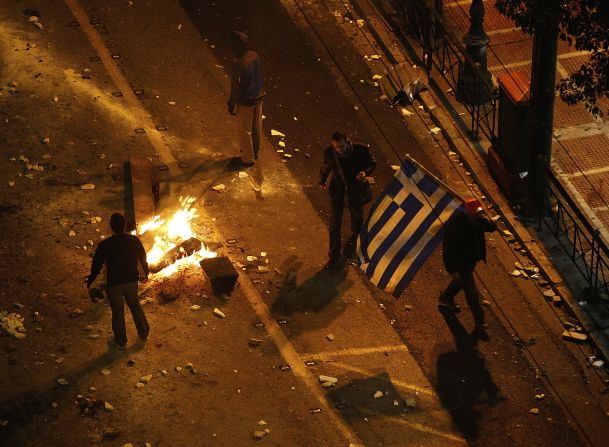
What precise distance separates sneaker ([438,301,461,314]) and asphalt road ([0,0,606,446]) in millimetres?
115

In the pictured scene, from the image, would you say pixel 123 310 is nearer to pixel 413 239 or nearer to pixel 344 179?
pixel 344 179

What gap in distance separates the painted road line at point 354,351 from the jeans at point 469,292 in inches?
33.5

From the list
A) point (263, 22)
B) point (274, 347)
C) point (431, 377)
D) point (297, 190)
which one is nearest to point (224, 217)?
point (297, 190)

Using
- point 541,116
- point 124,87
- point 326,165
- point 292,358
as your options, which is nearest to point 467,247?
point 326,165

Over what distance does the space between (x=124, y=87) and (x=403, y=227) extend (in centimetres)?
618

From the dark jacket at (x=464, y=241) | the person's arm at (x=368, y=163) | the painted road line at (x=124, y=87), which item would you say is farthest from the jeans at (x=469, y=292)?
the painted road line at (x=124, y=87)

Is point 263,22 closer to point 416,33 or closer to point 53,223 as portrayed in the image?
point 416,33

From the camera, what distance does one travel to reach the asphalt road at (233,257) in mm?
13484

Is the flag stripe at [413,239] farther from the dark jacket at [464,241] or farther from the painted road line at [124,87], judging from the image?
the painted road line at [124,87]

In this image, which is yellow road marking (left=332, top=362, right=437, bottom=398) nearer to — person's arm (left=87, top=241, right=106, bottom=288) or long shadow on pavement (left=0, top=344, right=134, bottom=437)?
long shadow on pavement (left=0, top=344, right=134, bottom=437)

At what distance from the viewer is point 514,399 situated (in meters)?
13.8

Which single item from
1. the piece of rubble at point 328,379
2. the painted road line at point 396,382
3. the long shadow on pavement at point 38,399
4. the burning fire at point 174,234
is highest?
the burning fire at point 174,234

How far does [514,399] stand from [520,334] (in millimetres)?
1119

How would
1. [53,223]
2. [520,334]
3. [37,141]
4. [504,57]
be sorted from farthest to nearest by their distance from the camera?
[504,57]
[37,141]
[53,223]
[520,334]
